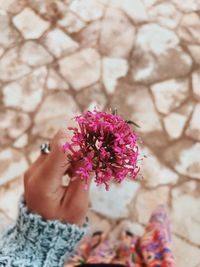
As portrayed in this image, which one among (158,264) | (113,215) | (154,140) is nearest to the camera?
(158,264)

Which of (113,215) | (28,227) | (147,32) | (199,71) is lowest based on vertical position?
(28,227)

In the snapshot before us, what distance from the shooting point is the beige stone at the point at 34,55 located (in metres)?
4.24

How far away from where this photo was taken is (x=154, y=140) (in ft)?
12.9

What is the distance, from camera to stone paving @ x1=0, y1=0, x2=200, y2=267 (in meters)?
3.73

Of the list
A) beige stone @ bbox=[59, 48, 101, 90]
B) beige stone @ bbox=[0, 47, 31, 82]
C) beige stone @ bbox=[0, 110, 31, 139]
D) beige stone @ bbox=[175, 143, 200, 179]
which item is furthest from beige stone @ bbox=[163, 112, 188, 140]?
beige stone @ bbox=[0, 47, 31, 82]

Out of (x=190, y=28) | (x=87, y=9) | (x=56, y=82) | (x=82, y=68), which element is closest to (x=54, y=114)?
(x=56, y=82)

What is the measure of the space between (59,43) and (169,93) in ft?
3.31

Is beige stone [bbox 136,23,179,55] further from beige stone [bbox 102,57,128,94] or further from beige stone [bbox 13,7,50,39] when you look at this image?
beige stone [bbox 13,7,50,39]

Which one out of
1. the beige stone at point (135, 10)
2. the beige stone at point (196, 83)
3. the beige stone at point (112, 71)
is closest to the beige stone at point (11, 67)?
the beige stone at point (112, 71)

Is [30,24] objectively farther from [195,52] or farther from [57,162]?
[57,162]

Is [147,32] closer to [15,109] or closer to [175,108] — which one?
[175,108]

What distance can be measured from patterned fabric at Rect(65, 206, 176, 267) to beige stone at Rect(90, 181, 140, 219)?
0.20 meters

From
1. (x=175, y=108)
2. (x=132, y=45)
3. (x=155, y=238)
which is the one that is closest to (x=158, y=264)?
(x=155, y=238)

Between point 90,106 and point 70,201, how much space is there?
1.51 meters
